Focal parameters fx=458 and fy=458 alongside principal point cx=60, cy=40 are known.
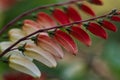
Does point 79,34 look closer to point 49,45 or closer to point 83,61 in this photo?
point 49,45

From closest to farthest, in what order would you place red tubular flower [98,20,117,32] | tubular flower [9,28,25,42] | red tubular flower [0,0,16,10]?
red tubular flower [98,20,117,32], tubular flower [9,28,25,42], red tubular flower [0,0,16,10]

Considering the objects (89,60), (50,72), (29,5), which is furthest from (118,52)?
(29,5)

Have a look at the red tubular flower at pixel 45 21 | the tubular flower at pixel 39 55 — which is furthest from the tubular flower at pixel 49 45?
the red tubular flower at pixel 45 21

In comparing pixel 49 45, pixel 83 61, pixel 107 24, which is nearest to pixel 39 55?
pixel 49 45

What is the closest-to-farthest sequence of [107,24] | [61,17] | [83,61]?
[107,24], [61,17], [83,61]

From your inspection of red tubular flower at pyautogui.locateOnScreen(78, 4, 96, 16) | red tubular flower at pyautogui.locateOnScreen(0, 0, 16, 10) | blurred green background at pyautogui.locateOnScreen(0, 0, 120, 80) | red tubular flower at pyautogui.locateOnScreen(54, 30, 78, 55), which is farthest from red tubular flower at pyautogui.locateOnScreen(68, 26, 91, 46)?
red tubular flower at pyautogui.locateOnScreen(0, 0, 16, 10)

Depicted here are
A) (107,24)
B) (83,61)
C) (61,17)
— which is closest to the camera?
(107,24)

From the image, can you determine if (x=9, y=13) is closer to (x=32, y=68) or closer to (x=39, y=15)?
(x=39, y=15)

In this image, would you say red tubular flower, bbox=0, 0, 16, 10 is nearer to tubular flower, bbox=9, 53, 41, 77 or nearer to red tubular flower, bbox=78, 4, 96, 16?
red tubular flower, bbox=78, 4, 96, 16
